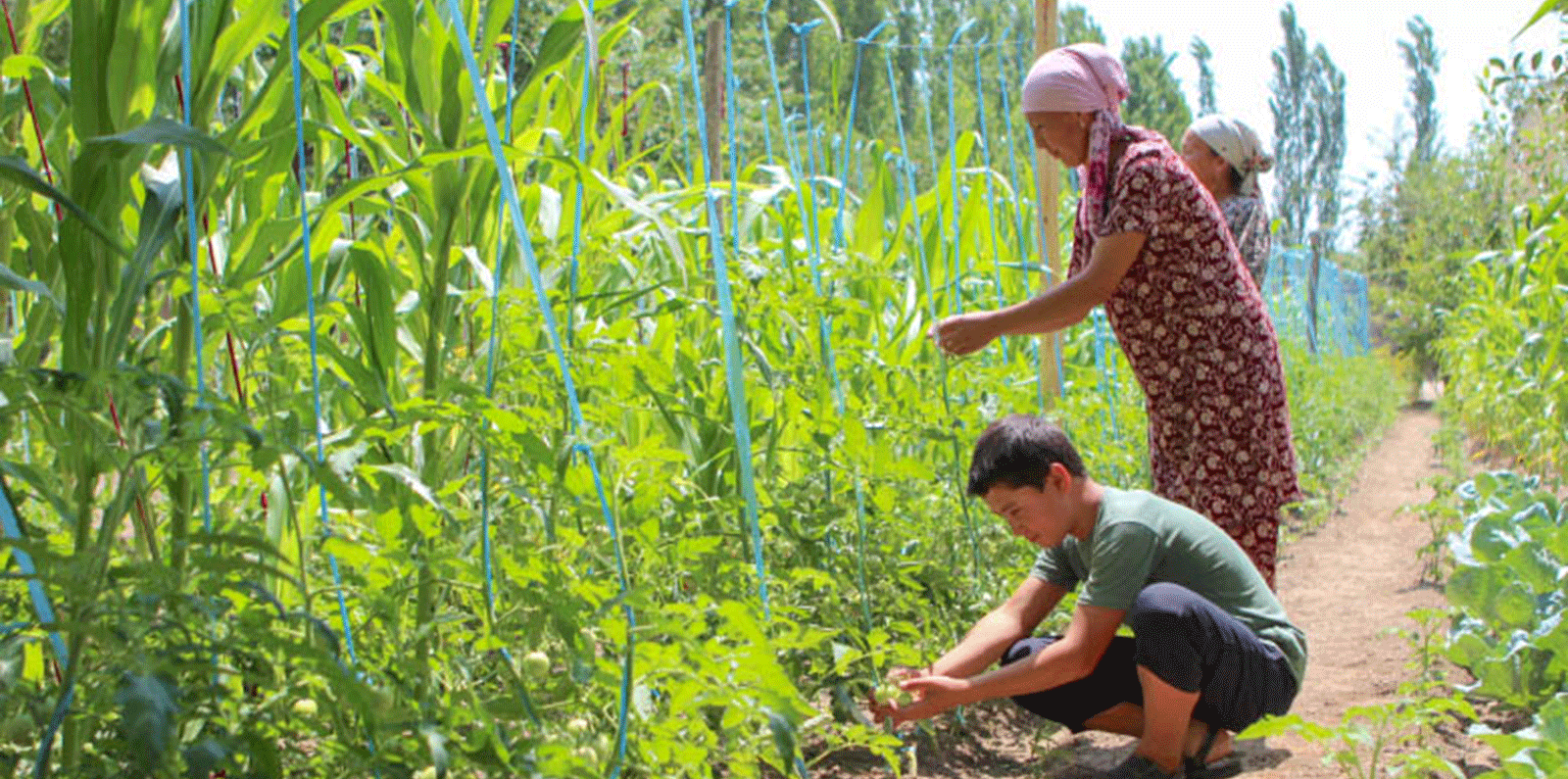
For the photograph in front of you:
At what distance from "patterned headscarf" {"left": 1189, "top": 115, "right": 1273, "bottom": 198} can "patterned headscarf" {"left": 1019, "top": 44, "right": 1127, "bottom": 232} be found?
3.51ft

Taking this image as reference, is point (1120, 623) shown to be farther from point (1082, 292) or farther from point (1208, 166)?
point (1208, 166)

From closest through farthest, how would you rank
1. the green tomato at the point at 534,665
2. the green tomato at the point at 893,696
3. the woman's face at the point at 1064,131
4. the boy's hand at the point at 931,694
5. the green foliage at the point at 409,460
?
the green foliage at the point at 409,460 → the green tomato at the point at 534,665 → the green tomato at the point at 893,696 → the boy's hand at the point at 931,694 → the woman's face at the point at 1064,131

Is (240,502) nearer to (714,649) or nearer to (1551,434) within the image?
(714,649)

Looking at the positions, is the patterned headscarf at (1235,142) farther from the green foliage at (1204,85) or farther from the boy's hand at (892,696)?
the green foliage at (1204,85)

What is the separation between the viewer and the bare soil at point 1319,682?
278 centimetres

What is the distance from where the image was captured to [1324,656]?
4.09 meters

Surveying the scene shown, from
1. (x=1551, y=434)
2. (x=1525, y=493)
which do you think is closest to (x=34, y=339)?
(x=1525, y=493)

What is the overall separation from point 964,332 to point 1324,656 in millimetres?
1922

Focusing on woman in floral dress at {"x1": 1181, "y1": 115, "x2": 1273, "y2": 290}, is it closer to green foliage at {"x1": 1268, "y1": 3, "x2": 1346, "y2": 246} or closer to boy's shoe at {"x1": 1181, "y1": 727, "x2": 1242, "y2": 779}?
boy's shoe at {"x1": 1181, "y1": 727, "x2": 1242, "y2": 779}

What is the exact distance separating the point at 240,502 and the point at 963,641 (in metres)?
1.18

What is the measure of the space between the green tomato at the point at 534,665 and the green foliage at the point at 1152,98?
49.0 feet

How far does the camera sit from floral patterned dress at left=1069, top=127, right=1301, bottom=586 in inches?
112

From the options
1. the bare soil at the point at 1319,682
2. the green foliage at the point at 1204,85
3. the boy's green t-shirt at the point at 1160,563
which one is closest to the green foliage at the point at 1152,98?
the green foliage at the point at 1204,85

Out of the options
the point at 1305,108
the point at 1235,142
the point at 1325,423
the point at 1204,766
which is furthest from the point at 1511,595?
the point at 1305,108
